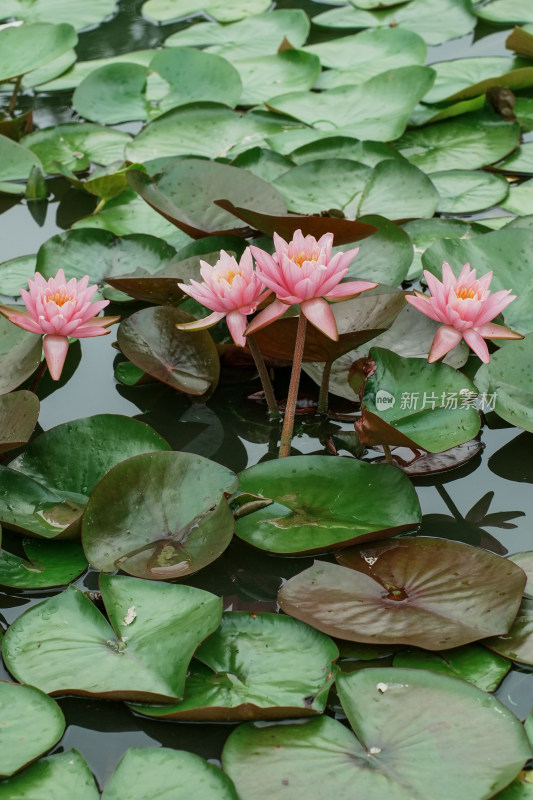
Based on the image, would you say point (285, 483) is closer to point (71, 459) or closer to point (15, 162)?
point (71, 459)

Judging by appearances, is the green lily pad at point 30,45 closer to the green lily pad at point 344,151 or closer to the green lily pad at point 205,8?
the green lily pad at point 205,8

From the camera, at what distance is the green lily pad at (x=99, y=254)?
7.68 ft

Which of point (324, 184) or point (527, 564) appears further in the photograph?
point (324, 184)

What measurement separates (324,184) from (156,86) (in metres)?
1.11

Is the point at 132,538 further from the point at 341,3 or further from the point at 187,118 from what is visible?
the point at 341,3

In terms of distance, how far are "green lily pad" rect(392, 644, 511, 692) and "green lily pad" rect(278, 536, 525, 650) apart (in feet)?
0.12

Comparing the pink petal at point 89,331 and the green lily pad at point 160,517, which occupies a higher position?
the pink petal at point 89,331

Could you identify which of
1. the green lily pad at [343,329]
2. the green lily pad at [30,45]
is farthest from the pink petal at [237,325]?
the green lily pad at [30,45]

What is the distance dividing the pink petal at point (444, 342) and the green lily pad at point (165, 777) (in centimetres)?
88

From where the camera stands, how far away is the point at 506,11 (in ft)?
12.1

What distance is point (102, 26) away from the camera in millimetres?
3869

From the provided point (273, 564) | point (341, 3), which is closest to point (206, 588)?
point (273, 564)

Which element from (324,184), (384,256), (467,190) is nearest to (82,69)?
(324,184)

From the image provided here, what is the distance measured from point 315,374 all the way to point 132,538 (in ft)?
2.05
